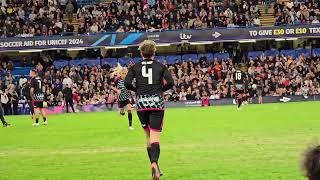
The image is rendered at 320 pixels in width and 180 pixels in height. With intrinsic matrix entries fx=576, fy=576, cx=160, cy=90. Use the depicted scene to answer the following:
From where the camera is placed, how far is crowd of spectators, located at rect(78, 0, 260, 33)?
142ft

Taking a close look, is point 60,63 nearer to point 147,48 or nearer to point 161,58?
point 161,58

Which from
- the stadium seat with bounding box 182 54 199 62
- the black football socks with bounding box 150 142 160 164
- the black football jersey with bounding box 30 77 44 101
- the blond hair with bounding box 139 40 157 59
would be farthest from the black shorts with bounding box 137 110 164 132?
the stadium seat with bounding box 182 54 199 62

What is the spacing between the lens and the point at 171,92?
131 feet

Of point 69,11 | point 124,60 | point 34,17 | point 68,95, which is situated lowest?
point 68,95

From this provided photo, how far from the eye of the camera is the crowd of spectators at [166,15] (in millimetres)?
43188

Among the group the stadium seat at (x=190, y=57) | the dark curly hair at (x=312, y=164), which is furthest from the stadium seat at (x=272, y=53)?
the dark curly hair at (x=312, y=164)

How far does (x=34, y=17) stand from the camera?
144 feet

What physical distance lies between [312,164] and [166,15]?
41459mm

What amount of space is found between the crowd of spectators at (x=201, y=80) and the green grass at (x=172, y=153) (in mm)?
19057

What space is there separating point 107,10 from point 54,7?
168 inches

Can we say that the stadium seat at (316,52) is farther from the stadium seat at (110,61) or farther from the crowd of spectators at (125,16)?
the stadium seat at (110,61)

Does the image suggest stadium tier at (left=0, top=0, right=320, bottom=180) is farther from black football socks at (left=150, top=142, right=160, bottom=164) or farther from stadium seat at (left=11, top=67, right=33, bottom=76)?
black football socks at (left=150, top=142, right=160, bottom=164)

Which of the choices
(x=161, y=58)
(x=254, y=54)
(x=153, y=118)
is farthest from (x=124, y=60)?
(x=153, y=118)

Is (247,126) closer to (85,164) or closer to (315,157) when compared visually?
(85,164)
